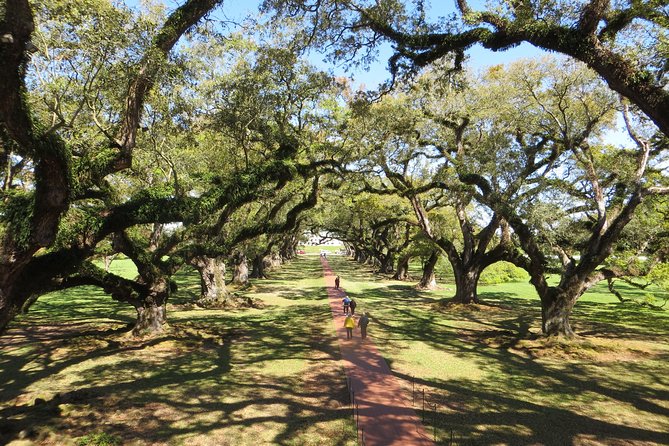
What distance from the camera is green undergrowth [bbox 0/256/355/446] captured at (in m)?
7.59

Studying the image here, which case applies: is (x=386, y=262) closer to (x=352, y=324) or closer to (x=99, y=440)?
(x=352, y=324)

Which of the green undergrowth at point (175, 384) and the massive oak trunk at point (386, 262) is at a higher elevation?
the massive oak trunk at point (386, 262)

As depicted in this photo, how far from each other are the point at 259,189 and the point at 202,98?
13.0 ft

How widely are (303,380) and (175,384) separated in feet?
11.8

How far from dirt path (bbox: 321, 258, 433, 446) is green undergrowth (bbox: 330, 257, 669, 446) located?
35cm

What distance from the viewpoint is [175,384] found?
34.2 feet

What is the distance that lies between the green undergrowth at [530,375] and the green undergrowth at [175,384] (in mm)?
2526

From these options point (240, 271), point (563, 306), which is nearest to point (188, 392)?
point (563, 306)

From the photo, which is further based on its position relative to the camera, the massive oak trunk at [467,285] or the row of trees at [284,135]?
the massive oak trunk at [467,285]

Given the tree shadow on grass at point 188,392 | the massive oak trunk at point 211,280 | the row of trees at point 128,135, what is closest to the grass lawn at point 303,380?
the tree shadow on grass at point 188,392

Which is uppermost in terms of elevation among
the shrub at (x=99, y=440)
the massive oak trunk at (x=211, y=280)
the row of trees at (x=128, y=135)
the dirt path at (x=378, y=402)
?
the row of trees at (x=128, y=135)

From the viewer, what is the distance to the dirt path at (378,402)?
24.6 feet

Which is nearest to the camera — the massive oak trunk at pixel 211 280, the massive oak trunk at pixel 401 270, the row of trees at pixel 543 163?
the row of trees at pixel 543 163

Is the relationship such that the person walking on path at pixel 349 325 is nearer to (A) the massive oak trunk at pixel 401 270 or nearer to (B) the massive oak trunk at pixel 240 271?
(B) the massive oak trunk at pixel 240 271
